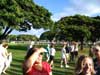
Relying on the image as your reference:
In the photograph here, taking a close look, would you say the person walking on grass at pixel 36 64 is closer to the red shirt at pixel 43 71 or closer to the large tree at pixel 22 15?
the red shirt at pixel 43 71

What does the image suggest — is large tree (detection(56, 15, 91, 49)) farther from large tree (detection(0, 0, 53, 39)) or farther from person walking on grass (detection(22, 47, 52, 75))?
person walking on grass (detection(22, 47, 52, 75))

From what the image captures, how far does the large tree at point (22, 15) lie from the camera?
5606cm

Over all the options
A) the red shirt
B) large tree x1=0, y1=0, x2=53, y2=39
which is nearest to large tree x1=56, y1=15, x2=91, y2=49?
large tree x1=0, y1=0, x2=53, y2=39

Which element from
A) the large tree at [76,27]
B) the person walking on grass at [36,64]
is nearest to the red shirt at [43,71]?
the person walking on grass at [36,64]

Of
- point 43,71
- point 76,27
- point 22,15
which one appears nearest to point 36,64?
point 43,71

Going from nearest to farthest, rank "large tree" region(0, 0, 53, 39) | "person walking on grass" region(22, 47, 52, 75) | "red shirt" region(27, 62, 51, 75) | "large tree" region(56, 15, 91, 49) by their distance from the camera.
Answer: "person walking on grass" region(22, 47, 52, 75), "red shirt" region(27, 62, 51, 75), "large tree" region(0, 0, 53, 39), "large tree" region(56, 15, 91, 49)

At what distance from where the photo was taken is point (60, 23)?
103188 mm

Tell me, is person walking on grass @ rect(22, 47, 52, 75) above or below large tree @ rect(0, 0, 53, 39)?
below

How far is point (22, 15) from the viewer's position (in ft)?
189

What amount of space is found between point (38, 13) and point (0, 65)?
43.8 metres

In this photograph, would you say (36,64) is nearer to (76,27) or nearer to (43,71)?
(43,71)

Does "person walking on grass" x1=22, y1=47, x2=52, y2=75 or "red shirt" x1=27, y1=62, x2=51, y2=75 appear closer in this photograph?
"person walking on grass" x1=22, y1=47, x2=52, y2=75

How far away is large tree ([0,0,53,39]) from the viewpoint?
56.1 m

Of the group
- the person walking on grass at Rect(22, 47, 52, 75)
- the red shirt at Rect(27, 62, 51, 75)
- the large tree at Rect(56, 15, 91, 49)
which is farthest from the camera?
the large tree at Rect(56, 15, 91, 49)
